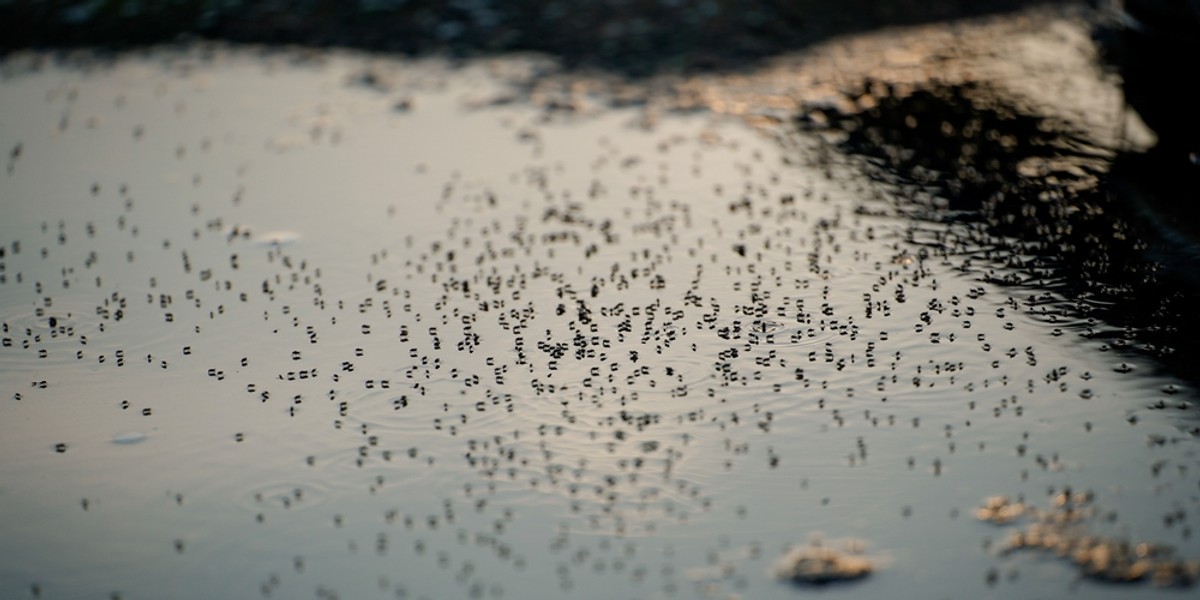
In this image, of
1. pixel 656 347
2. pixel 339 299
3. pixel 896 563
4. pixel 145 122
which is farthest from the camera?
pixel 145 122

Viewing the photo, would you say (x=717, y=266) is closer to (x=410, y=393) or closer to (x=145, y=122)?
(x=410, y=393)

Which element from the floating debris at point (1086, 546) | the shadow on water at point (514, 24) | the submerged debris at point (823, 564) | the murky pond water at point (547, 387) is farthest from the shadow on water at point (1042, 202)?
the submerged debris at point (823, 564)

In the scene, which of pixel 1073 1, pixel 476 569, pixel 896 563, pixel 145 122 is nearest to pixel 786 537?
pixel 896 563

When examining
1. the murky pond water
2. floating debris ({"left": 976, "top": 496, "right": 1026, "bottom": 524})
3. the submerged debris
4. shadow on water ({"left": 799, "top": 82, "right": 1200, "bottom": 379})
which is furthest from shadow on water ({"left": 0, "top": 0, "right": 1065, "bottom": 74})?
the submerged debris

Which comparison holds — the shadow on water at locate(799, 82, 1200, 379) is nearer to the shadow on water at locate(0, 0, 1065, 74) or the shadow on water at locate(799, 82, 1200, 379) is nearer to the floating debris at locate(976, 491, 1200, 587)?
the floating debris at locate(976, 491, 1200, 587)

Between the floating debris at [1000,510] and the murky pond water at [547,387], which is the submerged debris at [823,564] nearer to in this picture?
the murky pond water at [547,387]

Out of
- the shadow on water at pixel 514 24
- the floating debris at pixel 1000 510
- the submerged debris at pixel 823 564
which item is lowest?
the submerged debris at pixel 823 564
